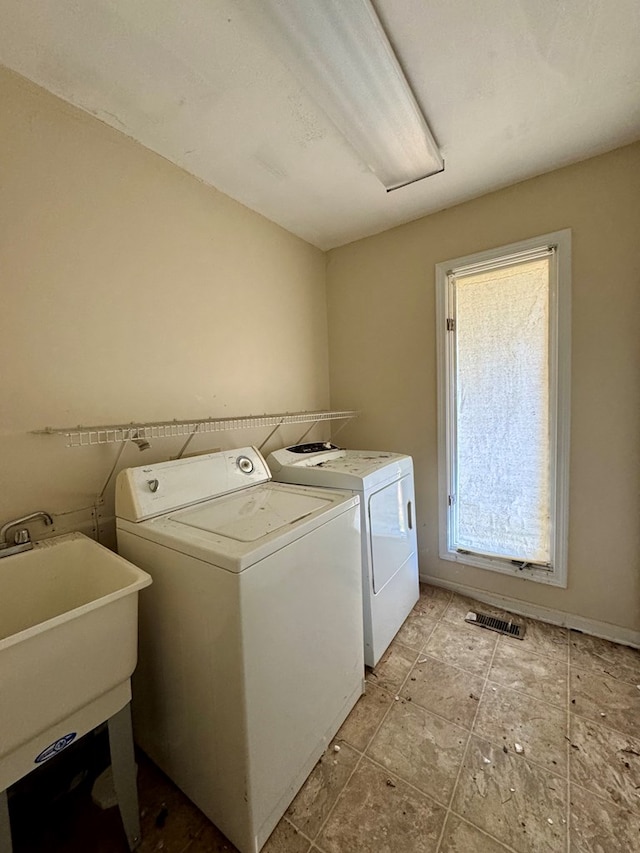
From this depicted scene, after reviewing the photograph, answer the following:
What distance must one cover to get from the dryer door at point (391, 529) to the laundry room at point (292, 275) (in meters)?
0.11

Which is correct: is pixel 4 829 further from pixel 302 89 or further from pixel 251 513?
pixel 302 89

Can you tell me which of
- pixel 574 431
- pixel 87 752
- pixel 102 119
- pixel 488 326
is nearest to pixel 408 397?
pixel 488 326

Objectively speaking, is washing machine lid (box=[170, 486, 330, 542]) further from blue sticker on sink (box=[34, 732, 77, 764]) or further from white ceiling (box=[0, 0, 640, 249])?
white ceiling (box=[0, 0, 640, 249])

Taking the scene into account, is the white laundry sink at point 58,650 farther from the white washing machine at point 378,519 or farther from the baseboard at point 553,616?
the baseboard at point 553,616

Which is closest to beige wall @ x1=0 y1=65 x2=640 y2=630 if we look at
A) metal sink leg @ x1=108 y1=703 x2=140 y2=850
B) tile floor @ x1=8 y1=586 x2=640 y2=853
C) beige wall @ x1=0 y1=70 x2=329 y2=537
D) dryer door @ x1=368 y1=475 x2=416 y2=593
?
beige wall @ x1=0 y1=70 x2=329 y2=537

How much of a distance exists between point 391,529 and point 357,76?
193cm

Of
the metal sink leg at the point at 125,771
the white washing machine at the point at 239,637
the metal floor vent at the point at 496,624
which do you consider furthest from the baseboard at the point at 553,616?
the metal sink leg at the point at 125,771

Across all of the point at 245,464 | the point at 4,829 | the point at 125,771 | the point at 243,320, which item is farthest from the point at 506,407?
the point at 4,829

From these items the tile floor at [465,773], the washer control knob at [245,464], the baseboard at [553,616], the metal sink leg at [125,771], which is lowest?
the tile floor at [465,773]

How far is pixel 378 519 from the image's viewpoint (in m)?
1.65

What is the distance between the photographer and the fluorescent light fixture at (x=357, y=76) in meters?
0.97

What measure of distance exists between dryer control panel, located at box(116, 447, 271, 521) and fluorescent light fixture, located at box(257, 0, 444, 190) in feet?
4.95

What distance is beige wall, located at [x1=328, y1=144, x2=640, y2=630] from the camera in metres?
1.64

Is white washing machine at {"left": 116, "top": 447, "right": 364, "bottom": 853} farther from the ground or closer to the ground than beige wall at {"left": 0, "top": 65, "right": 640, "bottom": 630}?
closer to the ground
